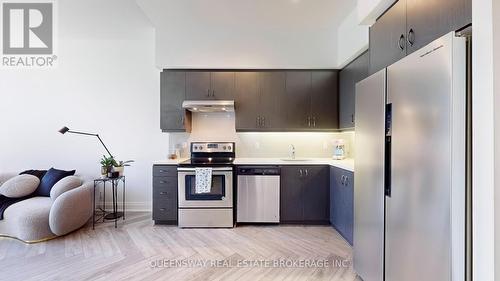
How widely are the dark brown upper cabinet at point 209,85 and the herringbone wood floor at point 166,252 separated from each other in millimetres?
1922

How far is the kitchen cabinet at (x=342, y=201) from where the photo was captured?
2.88 metres

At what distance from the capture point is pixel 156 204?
358 centimetres

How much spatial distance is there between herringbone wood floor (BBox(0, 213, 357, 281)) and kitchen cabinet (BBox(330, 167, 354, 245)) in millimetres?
146

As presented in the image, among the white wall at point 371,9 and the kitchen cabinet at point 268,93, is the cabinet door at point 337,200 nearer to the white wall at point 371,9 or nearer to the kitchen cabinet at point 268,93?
the kitchen cabinet at point 268,93

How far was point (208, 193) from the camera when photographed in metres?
3.50

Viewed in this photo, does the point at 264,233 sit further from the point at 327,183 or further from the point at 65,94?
the point at 65,94

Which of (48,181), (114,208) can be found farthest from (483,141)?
(48,181)

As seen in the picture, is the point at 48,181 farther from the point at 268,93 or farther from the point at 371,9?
the point at 371,9

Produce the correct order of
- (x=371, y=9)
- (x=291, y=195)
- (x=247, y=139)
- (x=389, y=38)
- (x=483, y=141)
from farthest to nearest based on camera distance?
(x=247, y=139) → (x=291, y=195) → (x=371, y=9) → (x=389, y=38) → (x=483, y=141)

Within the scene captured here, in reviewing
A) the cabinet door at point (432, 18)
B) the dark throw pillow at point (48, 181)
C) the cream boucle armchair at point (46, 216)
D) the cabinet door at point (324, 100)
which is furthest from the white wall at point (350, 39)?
the dark throw pillow at point (48, 181)

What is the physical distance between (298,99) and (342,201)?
5.32ft

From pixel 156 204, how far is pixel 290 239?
1.87 metres

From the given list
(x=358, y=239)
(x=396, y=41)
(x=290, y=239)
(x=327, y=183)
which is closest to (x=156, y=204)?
(x=290, y=239)

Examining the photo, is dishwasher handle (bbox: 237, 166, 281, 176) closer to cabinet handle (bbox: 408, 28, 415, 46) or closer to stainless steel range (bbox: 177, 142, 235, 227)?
stainless steel range (bbox: 177, 142, 235, 227)
